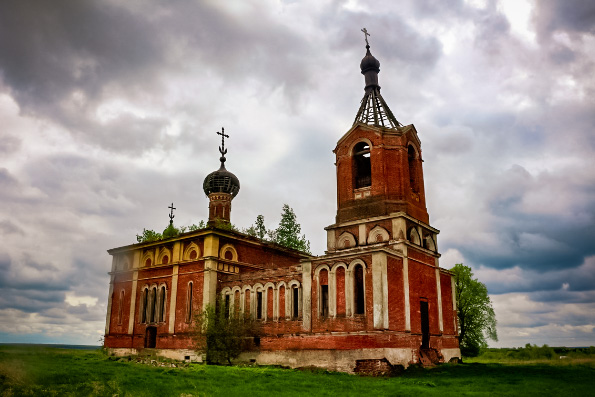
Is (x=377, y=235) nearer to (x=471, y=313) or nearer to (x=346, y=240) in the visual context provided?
(x=346, y=240)

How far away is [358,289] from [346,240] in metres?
3.55

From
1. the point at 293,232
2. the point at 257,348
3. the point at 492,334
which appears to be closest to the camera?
the point at 257,348

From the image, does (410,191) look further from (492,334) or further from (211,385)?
(492,334)

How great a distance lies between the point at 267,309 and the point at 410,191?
9.92 meters

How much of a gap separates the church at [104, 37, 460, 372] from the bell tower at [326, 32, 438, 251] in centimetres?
6

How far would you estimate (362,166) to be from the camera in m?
25.7

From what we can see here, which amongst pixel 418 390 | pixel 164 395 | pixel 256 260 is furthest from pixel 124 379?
pixel 256 260

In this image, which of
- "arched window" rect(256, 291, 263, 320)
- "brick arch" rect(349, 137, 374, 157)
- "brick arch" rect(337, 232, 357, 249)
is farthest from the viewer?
"arched window" rect(256, 291, 263, 320)

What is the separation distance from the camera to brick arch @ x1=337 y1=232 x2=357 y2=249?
76.8 feet

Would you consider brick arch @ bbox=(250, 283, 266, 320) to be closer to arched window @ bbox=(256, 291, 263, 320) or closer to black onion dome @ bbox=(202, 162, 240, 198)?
arched window @ bbox=(256, 291, 263, 320)

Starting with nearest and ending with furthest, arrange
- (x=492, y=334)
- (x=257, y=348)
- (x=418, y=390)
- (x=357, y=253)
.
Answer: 1. (x=418, y=390)
2. (x=357, y=253)
3. (x=257, y=348)
4. (x=492, y=334)

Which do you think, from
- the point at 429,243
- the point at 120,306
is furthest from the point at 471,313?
the point at 120,306

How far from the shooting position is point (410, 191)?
2411cm

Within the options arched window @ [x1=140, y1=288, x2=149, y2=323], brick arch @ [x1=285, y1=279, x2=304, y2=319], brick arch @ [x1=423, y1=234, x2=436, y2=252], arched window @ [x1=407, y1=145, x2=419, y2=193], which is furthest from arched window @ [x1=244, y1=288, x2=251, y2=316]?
arched window @ [x1=407, y1=145, x2=419, y2=193]
